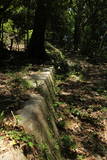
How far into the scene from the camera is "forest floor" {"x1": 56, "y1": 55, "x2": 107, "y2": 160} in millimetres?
5848

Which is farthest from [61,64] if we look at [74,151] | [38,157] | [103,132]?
[38,157]

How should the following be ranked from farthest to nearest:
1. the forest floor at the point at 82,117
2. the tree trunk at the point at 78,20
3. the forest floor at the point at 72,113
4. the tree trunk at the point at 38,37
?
the tree trunk at the point at 78,20
the tree trunk at the point at 38,37
the forest floor at the point at 82,117
the forest floor at the point at 72,113

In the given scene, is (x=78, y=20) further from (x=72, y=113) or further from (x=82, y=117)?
(x=82, y=117)

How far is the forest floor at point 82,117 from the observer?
19.2 ft

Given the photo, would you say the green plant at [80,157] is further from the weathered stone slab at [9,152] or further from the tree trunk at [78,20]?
the tree trunk at [78,20]

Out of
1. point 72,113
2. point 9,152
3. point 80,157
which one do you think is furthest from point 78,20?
point 9,152

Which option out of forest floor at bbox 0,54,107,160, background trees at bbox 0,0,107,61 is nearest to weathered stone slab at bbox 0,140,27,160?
forest floor at bbox 0,54,107,160

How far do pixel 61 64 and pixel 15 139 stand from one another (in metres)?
9.82

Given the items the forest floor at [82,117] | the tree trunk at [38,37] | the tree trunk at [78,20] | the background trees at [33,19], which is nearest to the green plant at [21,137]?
the forest floor at [82,117]

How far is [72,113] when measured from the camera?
25.6 feet

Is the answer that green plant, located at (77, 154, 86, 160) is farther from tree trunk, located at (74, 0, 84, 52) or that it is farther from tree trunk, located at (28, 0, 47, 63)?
tree trunk, located at (74, 0, 84, 52)

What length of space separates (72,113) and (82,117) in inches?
12.9

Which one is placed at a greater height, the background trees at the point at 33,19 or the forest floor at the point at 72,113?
the background trees at the point at 33,19

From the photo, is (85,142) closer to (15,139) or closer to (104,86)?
(15,139)
